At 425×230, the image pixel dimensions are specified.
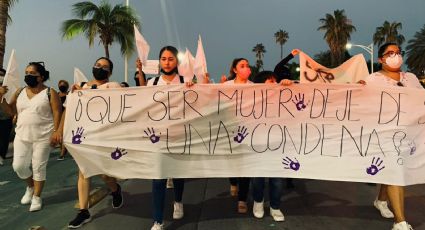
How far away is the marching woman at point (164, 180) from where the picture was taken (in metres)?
3.93

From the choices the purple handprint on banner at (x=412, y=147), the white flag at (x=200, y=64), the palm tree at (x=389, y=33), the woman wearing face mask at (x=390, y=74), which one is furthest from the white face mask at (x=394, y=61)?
the palm tree at (x=389, y=33)

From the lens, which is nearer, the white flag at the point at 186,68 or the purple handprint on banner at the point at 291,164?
the purple handprint on banner at the point at 291,164

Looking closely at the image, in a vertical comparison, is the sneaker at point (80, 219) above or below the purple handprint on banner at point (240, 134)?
below

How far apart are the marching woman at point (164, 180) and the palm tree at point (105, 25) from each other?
1818 centimetres

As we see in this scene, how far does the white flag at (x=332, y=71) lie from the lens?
4.76 meters

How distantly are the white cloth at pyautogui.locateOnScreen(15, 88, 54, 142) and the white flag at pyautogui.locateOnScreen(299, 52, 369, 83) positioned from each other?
3.07 meters

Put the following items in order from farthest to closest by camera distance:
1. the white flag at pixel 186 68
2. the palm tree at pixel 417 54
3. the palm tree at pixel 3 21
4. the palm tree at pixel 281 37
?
the palm tree at pixel 281 37
the palm tree at pixel 417 54
the palm tree at pixel 3 21
the white flag at pixel 186 68

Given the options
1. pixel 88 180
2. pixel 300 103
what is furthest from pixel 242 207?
pixel 88 180

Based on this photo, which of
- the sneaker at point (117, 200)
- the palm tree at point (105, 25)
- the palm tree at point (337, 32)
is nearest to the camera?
the sneaker at point (117, 200)

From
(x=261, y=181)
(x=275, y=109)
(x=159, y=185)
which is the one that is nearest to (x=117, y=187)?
(x=159, y=185)

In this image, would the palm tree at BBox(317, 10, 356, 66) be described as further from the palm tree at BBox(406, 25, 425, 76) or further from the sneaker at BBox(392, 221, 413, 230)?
the sneaker at BBox(392, 221, 413, 230)

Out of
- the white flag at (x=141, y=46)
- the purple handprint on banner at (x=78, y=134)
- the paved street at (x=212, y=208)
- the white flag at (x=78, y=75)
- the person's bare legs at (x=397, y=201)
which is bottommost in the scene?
the paved street at (x=212, y=208)

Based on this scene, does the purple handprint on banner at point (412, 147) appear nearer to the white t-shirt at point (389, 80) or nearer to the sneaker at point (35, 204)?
the white t-shirt at point (389, 80)

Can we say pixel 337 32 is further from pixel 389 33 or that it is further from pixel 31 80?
pixel 31 80
